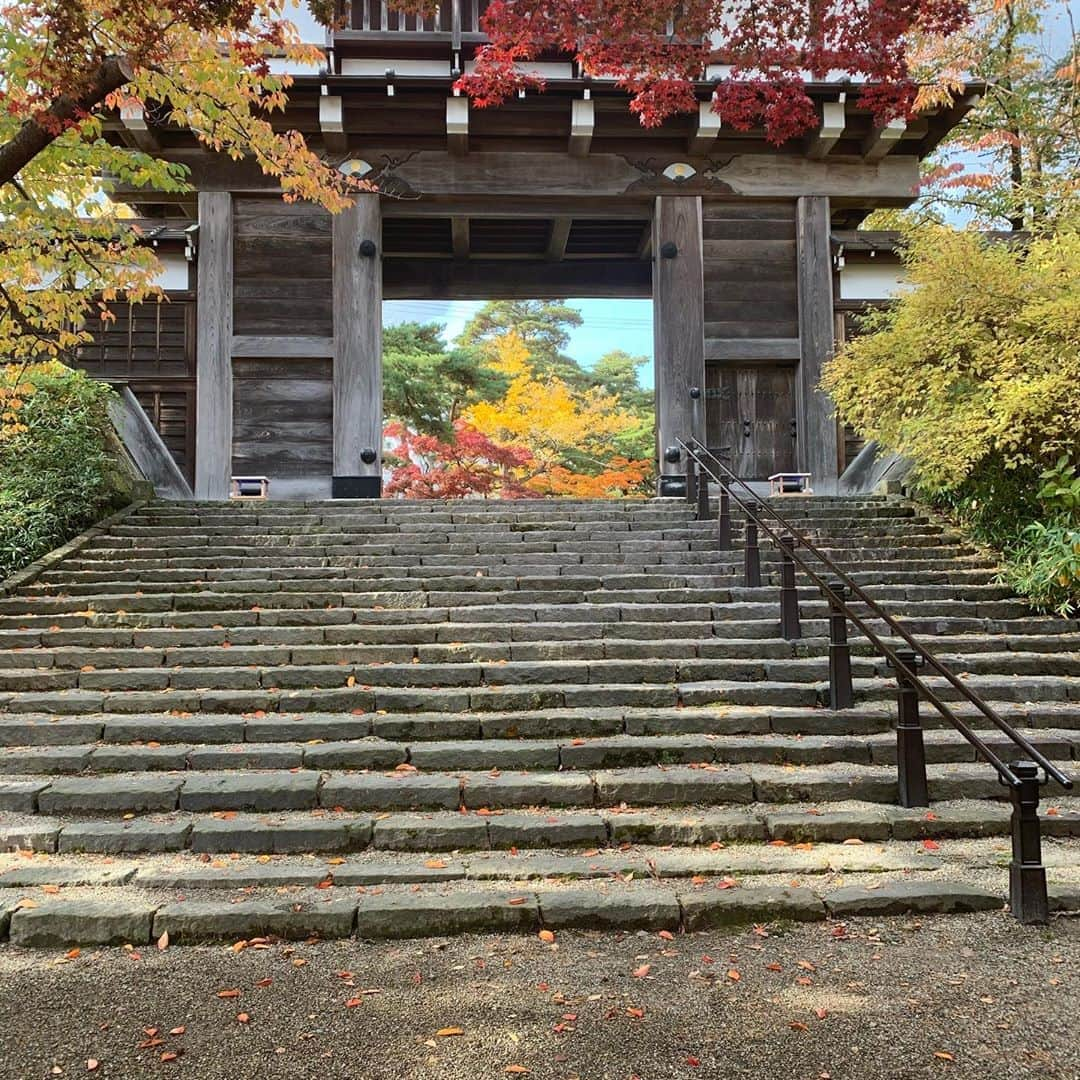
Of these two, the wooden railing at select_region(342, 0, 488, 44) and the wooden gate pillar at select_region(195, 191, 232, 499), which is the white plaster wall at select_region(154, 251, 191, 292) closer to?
the wooden gate pillar at select_region(195, 191, 232, 499)

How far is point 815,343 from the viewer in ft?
38.9

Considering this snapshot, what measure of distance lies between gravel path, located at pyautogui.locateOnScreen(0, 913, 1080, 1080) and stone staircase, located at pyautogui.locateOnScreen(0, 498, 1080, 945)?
201 millimetres

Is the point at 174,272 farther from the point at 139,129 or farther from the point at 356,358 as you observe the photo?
the point at 356,358

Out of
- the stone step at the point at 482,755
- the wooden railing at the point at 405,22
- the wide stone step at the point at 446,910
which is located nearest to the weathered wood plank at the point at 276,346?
the wooden railing at the point at 405,22

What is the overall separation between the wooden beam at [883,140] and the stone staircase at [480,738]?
619 cm

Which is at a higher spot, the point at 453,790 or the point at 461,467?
the point at 461,467

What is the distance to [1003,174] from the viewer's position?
1592 centimetres

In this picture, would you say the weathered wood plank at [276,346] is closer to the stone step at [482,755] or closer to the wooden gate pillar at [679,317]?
the wooden gate pillar at [679,317]

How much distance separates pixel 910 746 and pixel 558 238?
11113 millimetres

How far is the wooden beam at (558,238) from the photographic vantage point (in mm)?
13091

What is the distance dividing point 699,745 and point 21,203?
5.97 meters

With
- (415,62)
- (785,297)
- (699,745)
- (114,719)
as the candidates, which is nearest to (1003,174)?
(785,297)

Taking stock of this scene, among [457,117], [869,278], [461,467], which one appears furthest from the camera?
[461,467]

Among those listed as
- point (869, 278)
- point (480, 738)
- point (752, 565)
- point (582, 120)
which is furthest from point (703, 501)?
point (869, 278)
